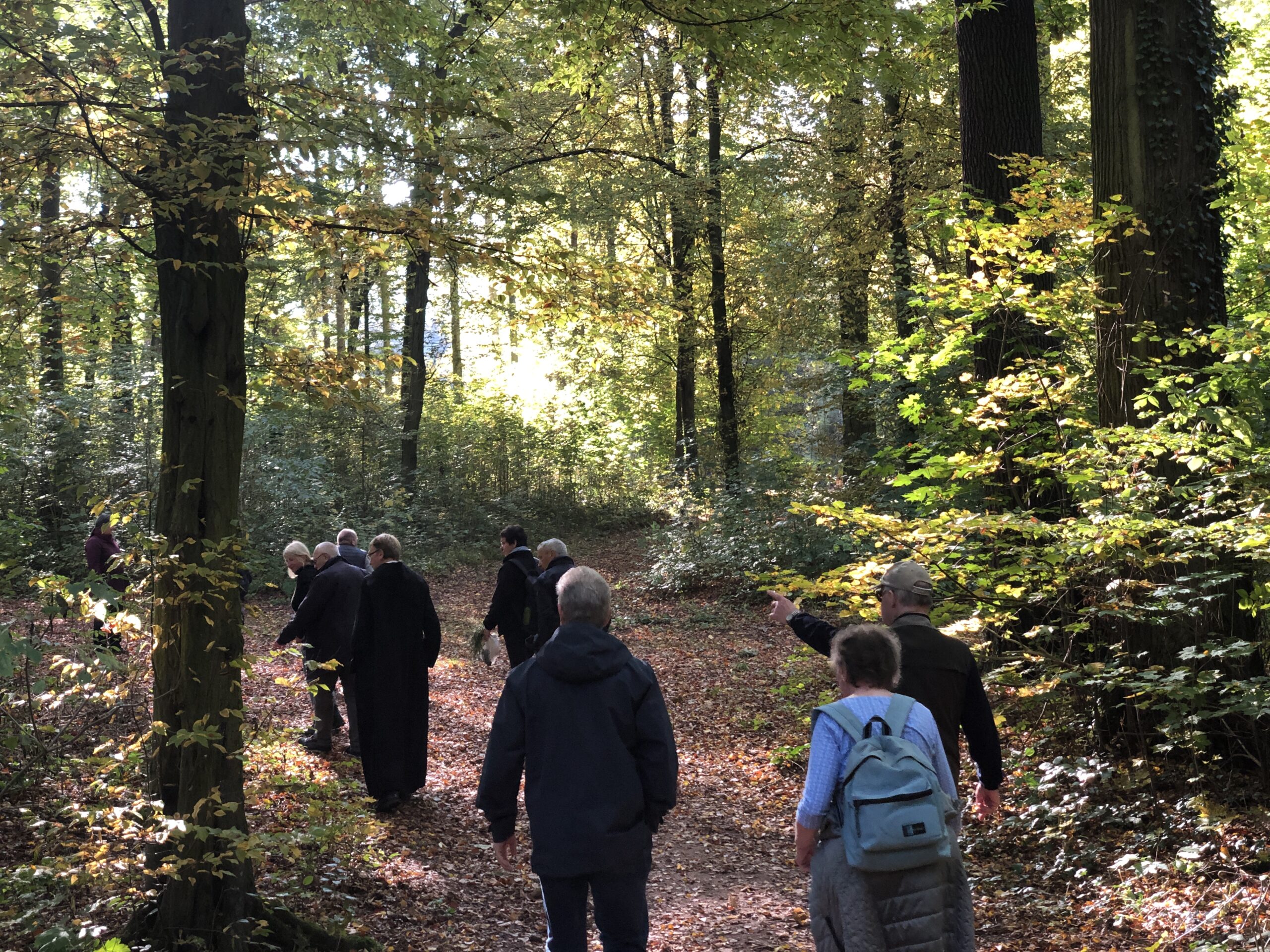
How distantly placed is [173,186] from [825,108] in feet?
57.2

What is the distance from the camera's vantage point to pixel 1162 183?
6.70 m

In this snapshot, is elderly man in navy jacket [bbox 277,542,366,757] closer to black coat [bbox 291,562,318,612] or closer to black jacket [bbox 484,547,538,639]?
black coat [bbox 291,562,318,612]

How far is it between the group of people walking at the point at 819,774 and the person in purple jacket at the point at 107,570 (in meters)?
0.15

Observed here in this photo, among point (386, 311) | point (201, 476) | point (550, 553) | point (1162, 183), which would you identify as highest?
point (386, 311)

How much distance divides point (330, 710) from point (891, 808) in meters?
6.57

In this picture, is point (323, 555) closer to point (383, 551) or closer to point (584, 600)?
point (383, 551)

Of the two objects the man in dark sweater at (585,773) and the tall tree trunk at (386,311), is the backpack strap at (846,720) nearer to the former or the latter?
the man in dark sweater at (585,773)

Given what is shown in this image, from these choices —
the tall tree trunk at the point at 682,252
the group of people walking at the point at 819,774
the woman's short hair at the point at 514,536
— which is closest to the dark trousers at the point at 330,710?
the woman's short hair at the point at 514,536

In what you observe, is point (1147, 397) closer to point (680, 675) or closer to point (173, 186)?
point (173, 186)

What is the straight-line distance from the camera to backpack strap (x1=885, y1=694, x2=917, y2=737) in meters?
3.17

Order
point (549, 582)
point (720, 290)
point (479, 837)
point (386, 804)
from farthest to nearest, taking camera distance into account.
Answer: point (720, 290) < point (549, 582) < point (386, 804) < point (479, 837)

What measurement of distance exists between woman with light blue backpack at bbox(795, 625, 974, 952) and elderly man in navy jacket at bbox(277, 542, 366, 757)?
5.64 meters

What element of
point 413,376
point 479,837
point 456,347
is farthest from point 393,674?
point 456,347

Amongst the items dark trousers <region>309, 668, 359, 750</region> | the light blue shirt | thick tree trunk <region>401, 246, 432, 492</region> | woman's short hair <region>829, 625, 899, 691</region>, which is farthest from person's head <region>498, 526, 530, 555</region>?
thick tree trunk <region>401, 246, 432, 492</region>
